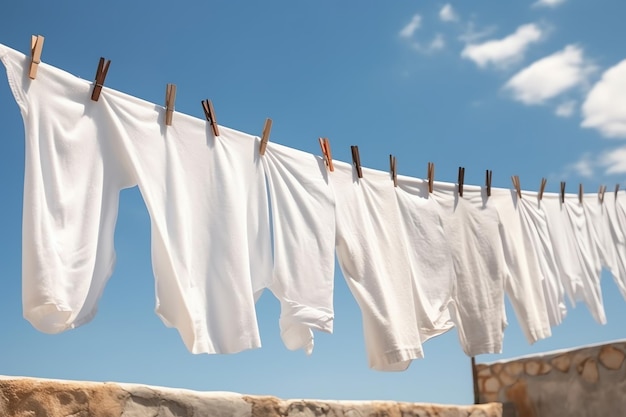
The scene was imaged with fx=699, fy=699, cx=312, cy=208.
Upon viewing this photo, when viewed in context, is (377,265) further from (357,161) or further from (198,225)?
(198,225)

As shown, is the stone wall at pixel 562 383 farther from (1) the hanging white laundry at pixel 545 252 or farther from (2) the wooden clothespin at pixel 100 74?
(2) the wooden clothespin at pixel 100 74

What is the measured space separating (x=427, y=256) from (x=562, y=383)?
1489mm

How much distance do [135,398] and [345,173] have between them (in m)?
1.85

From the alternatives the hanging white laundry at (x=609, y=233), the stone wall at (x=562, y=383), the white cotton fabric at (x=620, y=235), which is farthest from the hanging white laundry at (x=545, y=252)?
the white cotton fabric at (x=620, y=235)

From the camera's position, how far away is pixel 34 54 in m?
2.85

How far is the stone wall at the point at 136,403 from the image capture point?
91.9 inches

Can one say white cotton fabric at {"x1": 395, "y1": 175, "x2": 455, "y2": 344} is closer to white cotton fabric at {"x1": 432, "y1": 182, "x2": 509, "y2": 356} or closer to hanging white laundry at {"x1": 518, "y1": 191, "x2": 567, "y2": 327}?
white cotton fabric at {"x1": 432, "y1": 182, "x2": 509, "y2": 356}

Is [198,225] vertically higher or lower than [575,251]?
lower

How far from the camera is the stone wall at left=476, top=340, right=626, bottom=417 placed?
459 cm

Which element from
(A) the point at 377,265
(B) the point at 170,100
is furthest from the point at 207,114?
(A) the point at 377,265

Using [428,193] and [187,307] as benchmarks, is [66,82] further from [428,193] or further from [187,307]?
[428,193]

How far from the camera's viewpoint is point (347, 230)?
3.82m

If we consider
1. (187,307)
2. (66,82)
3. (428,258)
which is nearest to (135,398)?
(187,307)

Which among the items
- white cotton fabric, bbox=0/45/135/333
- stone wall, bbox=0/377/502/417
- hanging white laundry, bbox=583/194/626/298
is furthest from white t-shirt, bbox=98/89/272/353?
hanging white laundry, bbox=583/194/626/298
